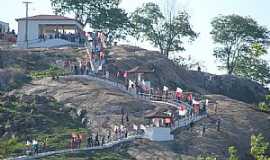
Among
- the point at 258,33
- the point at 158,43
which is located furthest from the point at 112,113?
the point at 258,33

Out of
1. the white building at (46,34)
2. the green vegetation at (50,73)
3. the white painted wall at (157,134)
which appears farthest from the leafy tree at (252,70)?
the white painted wall at (157,134)

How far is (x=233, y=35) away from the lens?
107 metres

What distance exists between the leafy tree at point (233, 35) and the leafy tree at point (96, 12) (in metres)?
12.5

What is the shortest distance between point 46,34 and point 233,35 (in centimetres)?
2708

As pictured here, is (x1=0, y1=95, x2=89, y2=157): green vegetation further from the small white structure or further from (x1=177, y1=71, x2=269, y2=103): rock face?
the small white structure

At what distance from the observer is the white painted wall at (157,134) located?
199 feet

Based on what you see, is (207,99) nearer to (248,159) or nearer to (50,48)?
(248,159)

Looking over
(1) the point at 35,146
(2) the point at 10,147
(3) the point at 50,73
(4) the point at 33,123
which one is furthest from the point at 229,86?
(1) the point at 35,146

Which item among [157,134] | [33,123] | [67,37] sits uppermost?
[67,37]

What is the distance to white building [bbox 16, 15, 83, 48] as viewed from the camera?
89062 mm

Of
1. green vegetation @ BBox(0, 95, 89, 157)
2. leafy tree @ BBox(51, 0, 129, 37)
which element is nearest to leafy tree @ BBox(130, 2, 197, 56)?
leafy tree @ BBox(51, 0, 129, 37)

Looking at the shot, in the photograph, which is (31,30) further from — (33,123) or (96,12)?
(33,123)

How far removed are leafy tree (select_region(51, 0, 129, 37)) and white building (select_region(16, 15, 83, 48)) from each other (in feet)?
33.3

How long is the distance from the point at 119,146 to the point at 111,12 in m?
48.0
